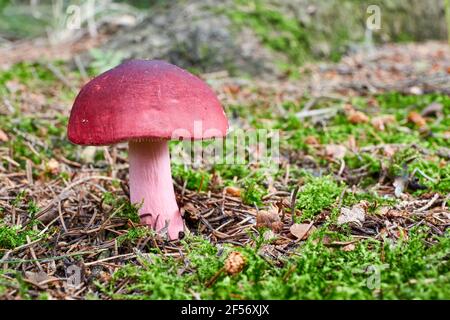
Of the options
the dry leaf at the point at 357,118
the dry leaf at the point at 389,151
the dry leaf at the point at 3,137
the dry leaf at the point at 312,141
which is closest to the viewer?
the dry leaf at the point at 389,151

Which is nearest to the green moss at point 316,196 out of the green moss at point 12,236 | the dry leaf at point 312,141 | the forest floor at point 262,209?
the forest floor at point 262,209

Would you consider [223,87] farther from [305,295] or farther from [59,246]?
[305,295]

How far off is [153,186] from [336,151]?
5.79 feet

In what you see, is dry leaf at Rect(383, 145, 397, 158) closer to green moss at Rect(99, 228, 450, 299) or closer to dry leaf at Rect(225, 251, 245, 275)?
green moss at Rect(99, 228, 450, 299)

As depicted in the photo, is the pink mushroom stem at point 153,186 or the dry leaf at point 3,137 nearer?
the pink mushroom stem at point 153,186

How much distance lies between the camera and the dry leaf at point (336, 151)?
356 cm

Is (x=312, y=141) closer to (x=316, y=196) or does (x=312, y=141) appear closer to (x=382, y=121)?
(x=382, y=121)

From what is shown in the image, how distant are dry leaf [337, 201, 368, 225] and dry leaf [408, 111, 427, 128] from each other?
1951mm

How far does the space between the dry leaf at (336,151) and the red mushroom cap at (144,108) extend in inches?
61.8

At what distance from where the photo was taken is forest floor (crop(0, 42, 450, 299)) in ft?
6.16

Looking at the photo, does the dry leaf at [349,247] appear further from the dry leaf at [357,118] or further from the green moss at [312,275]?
the dry leaf at [357,118]

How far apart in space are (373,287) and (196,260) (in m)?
0.80

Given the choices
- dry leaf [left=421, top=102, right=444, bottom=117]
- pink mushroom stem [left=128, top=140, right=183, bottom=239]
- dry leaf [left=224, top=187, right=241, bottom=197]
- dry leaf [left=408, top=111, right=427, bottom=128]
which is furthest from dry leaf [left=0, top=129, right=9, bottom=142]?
dry leaf [left=421, top=102, right=444, bottom=117]

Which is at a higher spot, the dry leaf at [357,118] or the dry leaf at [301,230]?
the dry leaf at [357,118]
